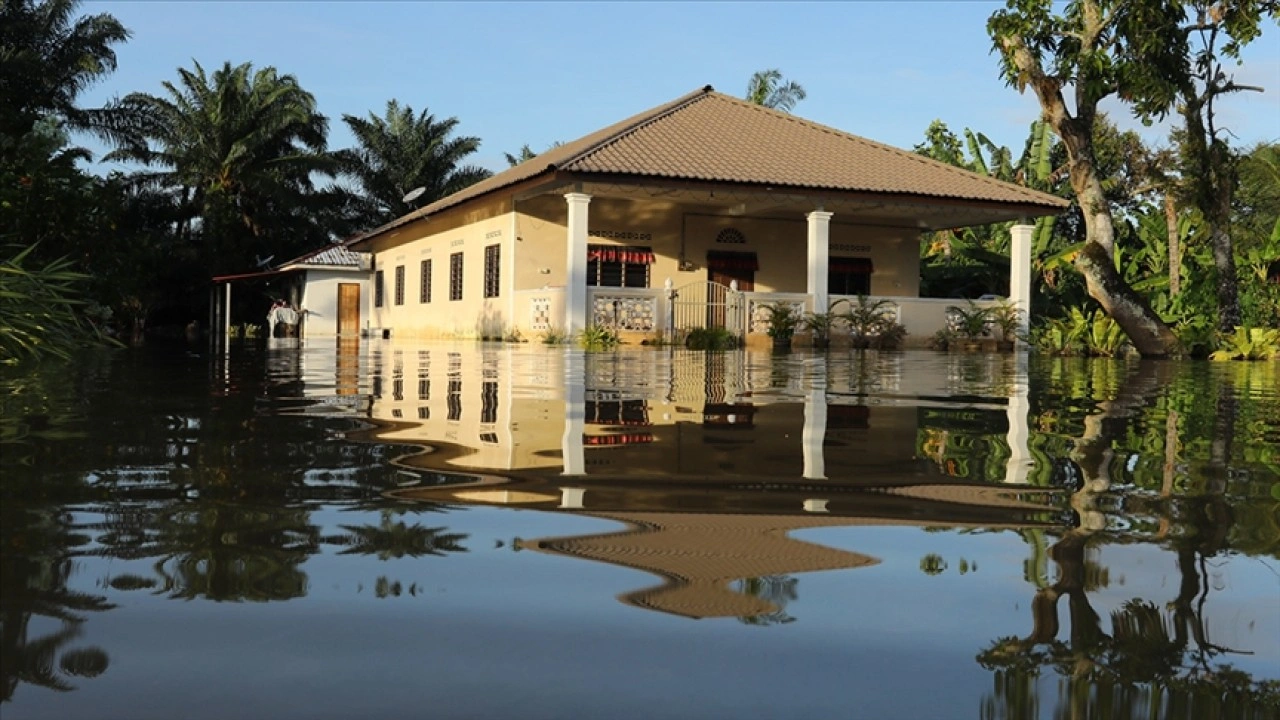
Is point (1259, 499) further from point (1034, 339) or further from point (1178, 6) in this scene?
point (1034, 339)

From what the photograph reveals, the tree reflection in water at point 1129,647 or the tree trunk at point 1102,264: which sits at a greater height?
the tree trunk at point 1102,264

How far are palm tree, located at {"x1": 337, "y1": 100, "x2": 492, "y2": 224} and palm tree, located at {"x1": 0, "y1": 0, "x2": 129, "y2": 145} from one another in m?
11.0

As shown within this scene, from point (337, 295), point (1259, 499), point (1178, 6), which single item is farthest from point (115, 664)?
→ point (337, 295)

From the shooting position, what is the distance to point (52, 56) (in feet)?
114

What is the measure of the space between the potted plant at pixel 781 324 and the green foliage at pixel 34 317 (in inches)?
656

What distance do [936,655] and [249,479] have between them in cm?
159

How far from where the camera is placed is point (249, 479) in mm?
2428

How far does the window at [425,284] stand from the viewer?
34.1 meters

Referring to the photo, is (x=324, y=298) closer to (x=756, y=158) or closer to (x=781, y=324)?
(x=756, y=158)

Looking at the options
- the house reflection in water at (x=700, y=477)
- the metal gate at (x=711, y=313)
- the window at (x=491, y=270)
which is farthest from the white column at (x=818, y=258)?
the house reflection in water at (x=700, y=477)

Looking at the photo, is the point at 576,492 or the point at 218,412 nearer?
the point at 576,492

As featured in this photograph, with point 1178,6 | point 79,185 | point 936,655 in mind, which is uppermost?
point 1178,6

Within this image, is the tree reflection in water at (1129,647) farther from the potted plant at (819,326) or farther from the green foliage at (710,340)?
the potted plant at (819,326)

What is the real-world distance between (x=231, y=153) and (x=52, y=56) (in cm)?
796
